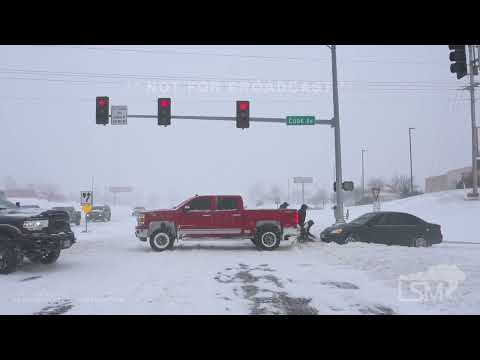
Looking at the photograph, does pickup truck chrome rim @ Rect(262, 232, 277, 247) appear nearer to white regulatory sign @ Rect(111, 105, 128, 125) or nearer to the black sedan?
the black sedan

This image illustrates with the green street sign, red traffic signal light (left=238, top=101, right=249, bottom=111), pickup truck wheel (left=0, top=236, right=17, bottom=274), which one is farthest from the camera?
the green street sign

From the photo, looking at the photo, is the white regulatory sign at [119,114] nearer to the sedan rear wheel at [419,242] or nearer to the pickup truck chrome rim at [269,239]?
the pickup truck chrome rim at [269,239]

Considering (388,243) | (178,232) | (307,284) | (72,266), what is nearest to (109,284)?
(72,266)

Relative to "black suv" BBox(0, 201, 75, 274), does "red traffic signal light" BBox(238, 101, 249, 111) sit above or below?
above

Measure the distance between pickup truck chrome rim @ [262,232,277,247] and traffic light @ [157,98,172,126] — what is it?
7.10 metres

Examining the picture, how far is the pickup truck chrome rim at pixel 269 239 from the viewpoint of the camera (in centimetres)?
1258

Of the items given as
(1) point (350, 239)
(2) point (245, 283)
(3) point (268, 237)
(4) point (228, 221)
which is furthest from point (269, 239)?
(2) point (245, 283)

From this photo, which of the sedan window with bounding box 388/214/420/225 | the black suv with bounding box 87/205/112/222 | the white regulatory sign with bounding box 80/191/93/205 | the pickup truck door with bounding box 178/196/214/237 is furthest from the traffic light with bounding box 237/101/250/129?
the black suv with bounding box 87/205/112/222

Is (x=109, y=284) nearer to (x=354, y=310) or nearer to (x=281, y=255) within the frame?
(x=354, y=310)

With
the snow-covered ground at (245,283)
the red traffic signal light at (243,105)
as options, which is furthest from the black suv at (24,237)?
the red traffic signal light at (243,105)

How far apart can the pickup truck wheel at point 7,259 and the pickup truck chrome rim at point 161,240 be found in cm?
489

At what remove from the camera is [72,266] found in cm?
932

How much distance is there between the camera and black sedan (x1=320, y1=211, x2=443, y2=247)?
1237 cm
